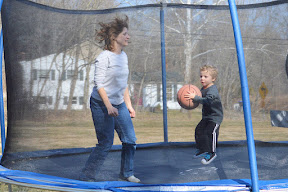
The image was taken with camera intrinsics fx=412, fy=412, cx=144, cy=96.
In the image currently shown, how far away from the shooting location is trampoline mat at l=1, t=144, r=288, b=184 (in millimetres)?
2592

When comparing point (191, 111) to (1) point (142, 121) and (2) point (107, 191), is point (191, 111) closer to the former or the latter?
(1) point (142, 121)

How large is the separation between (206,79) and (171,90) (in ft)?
0.77

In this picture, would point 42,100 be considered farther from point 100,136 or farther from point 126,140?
point 126,140

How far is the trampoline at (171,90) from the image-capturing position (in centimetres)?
263

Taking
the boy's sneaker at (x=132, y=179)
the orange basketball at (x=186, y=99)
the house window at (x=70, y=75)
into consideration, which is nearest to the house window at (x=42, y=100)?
the house window at (x=70, y=75)

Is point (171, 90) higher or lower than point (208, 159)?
higher

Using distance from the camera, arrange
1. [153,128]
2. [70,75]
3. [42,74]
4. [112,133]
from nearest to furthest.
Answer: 1. [112,133]
2. [70,75]
3. [153,128]
4. [42,74]

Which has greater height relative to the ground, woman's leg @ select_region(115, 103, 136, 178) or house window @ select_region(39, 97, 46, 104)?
house window @ select_region(39, 97, 46, 104)

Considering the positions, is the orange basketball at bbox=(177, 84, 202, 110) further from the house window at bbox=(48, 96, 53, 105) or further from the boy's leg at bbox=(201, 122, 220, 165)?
the house window at bbox=(48, 96, 53, 105)

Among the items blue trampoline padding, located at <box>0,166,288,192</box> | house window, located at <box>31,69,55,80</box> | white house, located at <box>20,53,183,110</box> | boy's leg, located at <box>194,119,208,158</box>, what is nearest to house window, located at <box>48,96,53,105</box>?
white house, located at <box>20,53,183,110</box>

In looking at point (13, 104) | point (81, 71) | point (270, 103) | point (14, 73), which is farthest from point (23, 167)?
point (270, 103)

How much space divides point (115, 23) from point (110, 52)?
0.22 m

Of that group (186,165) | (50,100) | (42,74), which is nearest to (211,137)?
(186,165)

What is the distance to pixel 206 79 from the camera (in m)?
2.61
